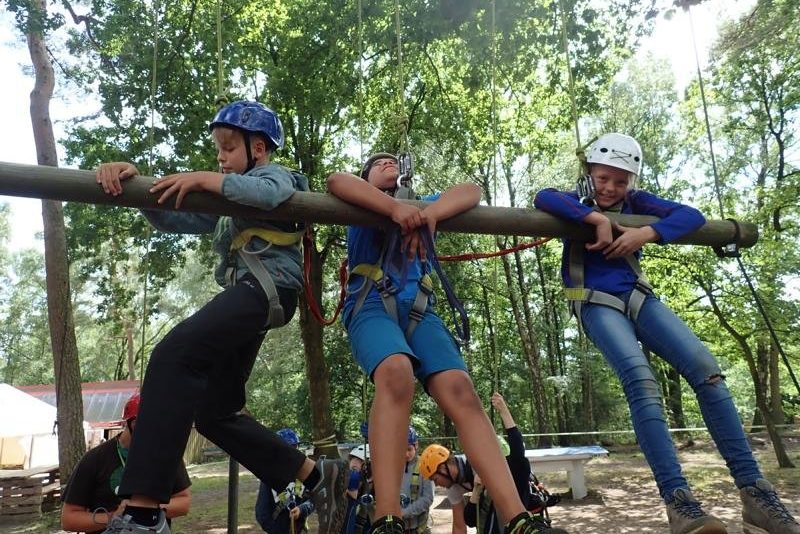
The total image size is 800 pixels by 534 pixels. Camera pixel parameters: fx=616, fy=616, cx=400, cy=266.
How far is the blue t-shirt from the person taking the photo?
257 centimetres

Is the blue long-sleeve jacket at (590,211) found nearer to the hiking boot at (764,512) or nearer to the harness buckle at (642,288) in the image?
the harness buckle at (642,288)

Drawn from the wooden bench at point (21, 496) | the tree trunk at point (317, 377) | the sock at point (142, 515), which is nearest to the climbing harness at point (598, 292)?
the sock at point (142, 515)

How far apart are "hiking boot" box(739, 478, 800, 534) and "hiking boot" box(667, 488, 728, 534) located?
12.0 inches

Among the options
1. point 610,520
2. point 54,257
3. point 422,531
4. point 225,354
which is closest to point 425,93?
point 54,257

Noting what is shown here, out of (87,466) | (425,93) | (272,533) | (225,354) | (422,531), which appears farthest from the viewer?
(425,93)

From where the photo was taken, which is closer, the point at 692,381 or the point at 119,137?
the point at 692,381

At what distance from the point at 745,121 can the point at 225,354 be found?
18902mm

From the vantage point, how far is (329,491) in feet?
10.4

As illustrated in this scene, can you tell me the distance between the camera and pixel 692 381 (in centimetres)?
259

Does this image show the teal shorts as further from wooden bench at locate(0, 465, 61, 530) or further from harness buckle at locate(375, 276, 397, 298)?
wooden bench at locate(0, 465, 61, 530)

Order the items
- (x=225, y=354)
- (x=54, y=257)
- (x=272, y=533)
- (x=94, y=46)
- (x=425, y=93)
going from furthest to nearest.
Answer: (x=425, y=93) < (x=94, y=46) < (x=54, y=257) < (x=272, y=533) < (x=225, y=354)

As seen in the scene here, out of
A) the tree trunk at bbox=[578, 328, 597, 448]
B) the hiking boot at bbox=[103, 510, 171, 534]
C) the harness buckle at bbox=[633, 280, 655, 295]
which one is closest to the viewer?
the hiking boot at bbox=[103, 510, 171, 534]

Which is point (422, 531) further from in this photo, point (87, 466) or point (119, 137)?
point (119, 137)

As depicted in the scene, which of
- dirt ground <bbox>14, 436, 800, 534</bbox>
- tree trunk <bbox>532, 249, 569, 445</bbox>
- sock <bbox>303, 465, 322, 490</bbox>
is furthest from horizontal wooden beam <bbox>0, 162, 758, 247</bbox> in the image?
tree trunk <bbox>532, 249, 569, 445</bbox>
